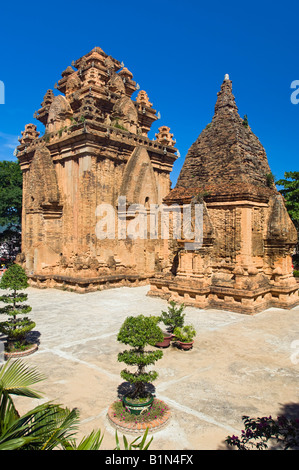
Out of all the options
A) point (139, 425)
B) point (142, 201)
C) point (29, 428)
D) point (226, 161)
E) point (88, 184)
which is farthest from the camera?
point (142, 201)

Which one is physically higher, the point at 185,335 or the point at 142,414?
the point at 185,335

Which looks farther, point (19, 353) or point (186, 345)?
point (186, 345)

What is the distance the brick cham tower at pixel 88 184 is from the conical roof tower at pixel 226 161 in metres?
3.17

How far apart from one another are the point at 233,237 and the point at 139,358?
9302mm

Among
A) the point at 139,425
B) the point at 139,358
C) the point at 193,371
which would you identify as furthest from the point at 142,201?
the point at 139,425

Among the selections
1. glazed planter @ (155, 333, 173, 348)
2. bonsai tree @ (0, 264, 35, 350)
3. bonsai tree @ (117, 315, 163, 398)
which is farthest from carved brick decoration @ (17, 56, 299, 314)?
bonsai tree @ (117, 315, 163, 398)

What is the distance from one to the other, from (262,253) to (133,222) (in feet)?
26.2

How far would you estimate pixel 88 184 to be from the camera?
18.2 metres

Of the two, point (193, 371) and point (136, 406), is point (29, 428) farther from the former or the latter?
point (193, 371)

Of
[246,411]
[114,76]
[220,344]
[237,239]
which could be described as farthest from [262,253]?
[114,76]

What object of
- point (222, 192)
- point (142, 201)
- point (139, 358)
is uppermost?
point (142, 201)

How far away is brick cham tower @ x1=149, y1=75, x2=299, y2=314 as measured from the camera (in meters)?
13.5

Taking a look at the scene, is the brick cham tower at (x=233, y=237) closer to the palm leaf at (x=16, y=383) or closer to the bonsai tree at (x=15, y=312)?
the bonsai tree at (x=15, y=312)

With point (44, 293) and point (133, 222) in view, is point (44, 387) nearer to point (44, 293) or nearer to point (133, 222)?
point (44, 293)
